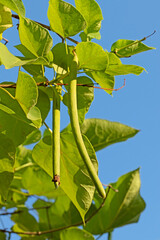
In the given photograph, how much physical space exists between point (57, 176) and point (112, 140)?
19.5 inches

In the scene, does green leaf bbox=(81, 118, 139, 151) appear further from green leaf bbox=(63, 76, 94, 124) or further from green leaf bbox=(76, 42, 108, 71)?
green leaf bbox=(76, 42, 108, 71)

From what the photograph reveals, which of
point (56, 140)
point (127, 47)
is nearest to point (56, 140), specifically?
point (56, 140)

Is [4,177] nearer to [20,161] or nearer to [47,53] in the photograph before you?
[47,53]

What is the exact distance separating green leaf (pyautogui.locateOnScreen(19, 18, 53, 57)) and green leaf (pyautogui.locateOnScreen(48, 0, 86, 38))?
0.05 meters

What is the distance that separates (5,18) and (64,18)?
0.46ft

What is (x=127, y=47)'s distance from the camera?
748mm

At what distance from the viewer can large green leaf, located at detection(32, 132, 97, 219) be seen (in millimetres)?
694

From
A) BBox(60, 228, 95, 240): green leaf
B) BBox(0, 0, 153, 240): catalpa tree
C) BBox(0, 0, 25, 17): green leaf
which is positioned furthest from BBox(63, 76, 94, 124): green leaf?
BBox(60, 228, 95, 240): green leaf

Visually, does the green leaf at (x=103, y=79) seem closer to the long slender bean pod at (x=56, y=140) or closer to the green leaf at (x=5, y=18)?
the long slender bean pod at (x=56, y=140)

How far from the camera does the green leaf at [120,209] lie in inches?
49.7

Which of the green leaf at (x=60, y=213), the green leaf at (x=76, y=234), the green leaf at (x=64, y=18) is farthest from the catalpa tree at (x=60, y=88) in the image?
the green leaf at (x=60, y=213)

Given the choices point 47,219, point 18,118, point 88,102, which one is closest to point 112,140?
point 88,102

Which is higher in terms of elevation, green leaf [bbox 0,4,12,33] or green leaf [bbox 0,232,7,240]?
green leaf [bbox 0,4,12,33]

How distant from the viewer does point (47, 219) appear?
1.35m
